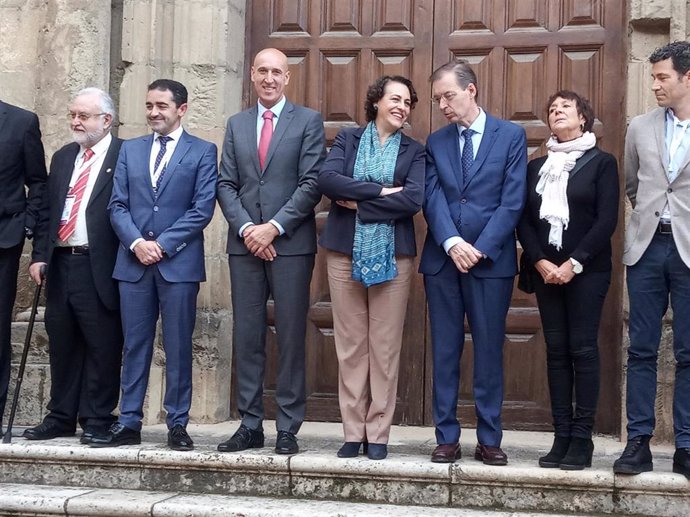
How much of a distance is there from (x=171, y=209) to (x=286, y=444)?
1412mm

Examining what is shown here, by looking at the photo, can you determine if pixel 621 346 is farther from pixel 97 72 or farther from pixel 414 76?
pixel 97 72

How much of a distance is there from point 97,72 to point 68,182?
128 cm

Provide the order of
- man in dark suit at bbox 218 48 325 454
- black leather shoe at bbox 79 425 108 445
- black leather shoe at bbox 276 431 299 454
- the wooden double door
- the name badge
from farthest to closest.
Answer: the wooden double door < the name badge < black leather shoe at bbox 79 425 108 445 < man in dark suit at bbox 218 48 325 454 < black leather shoe at bbox 276 431 299 454

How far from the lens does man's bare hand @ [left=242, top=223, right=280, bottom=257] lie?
578 cm

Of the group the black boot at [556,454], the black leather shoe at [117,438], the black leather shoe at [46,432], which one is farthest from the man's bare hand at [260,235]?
the black boot at [556,454]

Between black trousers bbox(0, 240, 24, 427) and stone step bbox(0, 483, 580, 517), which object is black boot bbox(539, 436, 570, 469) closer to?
stone step bbox(0, 483, 580, 517)

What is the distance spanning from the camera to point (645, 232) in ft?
17.6

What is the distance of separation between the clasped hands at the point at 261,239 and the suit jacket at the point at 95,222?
0.88 m

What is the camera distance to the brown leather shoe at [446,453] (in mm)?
5531

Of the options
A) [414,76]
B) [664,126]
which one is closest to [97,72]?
[414,76]

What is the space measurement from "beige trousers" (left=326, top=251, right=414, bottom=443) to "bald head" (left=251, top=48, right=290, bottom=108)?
0.96 m

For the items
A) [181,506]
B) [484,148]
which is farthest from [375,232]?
[181,506]

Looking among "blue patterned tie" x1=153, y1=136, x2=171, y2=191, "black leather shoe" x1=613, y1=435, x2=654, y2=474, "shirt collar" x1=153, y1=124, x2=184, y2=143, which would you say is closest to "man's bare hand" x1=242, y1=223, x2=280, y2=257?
"blue patterned tie" x1=153, y1=136, x2=171, y2=191

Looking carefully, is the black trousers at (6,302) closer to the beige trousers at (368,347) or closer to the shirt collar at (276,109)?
the shirt collar at (276,109)
